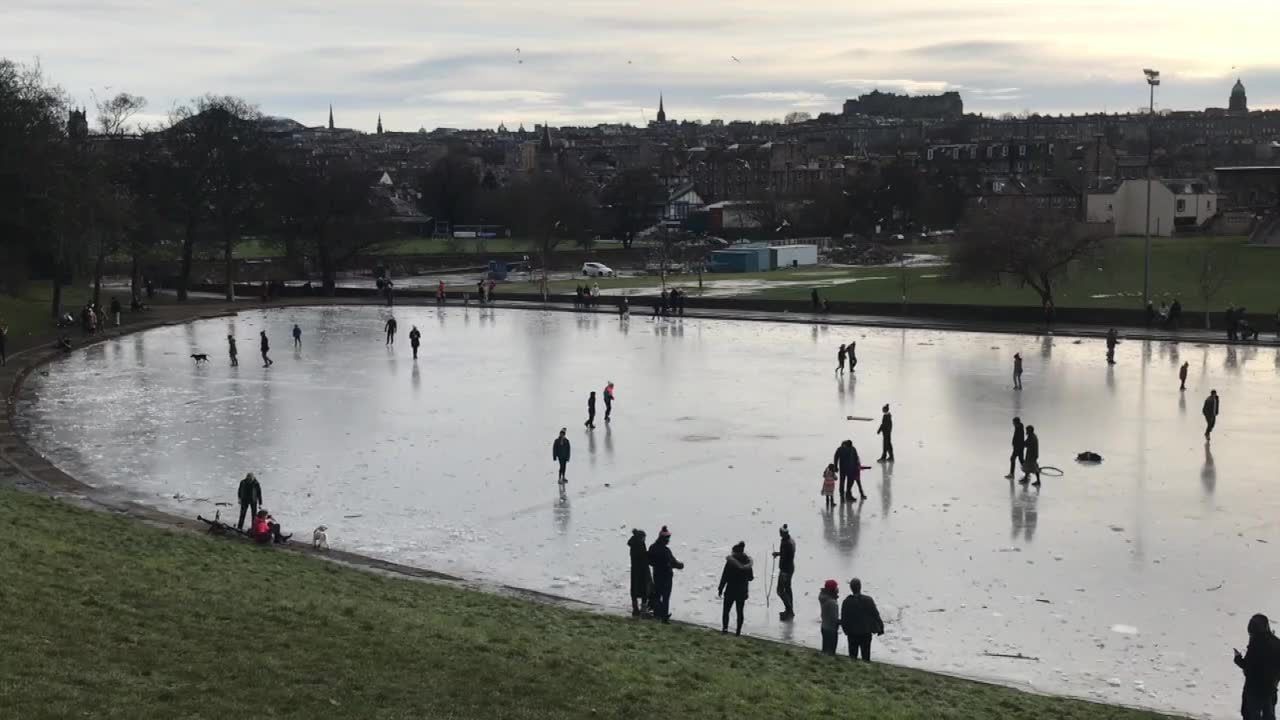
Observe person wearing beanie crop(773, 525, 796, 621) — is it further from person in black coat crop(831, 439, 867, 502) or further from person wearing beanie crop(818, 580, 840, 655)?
person in black coat crop(831, 439, 867, 502)

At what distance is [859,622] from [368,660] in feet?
16.5

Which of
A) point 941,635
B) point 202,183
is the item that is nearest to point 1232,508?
point 941,635

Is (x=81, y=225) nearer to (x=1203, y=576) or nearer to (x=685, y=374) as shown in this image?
(x=685, y=374)

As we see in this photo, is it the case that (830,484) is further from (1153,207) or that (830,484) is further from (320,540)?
(1153,207)

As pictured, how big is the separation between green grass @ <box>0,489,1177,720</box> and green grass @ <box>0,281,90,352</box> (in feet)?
108

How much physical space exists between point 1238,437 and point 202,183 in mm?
58298

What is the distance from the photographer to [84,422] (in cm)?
3048

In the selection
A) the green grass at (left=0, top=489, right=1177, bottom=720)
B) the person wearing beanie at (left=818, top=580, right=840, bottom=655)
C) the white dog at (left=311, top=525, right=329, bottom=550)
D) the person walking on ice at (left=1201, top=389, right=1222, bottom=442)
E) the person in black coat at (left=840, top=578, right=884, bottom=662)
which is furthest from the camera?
the person walking on ice at (left=1201, top=389, right=1222, bottom=442)

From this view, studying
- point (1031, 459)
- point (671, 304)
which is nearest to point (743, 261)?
point (671, 304)

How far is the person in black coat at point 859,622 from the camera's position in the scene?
13.8 meters

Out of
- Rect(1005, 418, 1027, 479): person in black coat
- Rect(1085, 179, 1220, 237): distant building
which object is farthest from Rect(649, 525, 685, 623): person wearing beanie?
Rect(1085, 179, 1220, 237): distant building

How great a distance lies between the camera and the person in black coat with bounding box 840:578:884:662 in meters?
13.8

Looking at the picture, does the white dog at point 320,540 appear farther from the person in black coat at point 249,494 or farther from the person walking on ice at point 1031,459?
the person walking on ice at point 1031,459

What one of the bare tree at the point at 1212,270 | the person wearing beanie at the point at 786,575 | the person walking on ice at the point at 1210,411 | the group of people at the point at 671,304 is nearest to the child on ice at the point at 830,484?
the person wearing beanie at the point at 786,575
